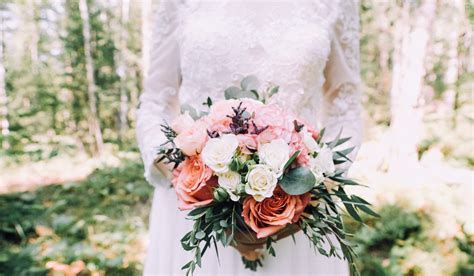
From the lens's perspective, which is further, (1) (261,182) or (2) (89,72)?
(2) (89,72)

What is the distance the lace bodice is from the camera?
1396 millimetres

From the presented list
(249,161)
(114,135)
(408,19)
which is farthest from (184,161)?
(114,135)

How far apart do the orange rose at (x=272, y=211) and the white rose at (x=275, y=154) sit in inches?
2.9

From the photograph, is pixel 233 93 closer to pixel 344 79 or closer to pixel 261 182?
pixel 261 182

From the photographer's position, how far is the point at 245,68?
1401 millimetres

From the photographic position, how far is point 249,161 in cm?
98

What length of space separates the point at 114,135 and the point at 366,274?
7936mm

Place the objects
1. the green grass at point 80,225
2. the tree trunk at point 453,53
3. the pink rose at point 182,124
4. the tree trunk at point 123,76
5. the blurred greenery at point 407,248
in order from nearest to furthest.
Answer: the pink rose at point 182,124 < the blurred greenery at point 407,248 < the green grass at point 80,225 < the tree trunk at point 453,53 < the tree trunk at point 123,76

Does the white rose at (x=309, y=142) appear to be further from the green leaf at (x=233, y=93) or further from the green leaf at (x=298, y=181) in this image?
the green leaf at (x=233, y=93)

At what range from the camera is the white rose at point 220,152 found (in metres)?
0.94

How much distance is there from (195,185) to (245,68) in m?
0.57

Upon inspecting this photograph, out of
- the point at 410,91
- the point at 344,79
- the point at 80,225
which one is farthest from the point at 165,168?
the point at 410,91

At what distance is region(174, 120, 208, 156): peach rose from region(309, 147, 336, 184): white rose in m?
Answer: 0.27

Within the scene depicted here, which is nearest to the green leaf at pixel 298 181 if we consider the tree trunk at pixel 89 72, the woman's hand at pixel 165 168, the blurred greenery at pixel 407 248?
the woman's hand at pixel 165 168
